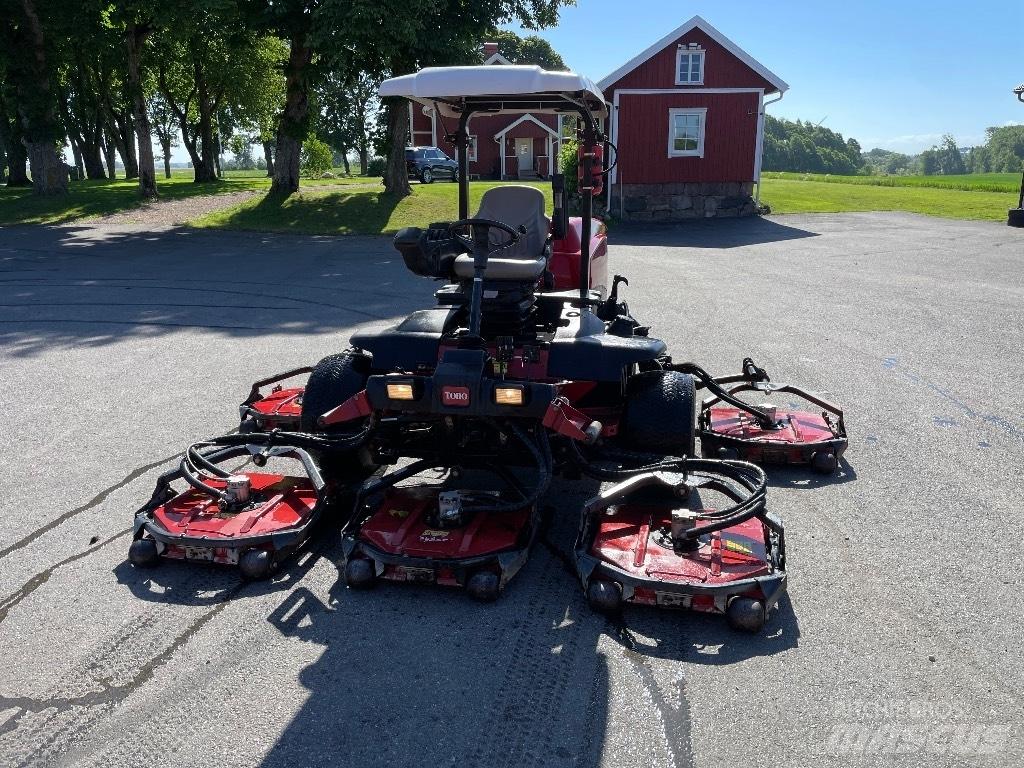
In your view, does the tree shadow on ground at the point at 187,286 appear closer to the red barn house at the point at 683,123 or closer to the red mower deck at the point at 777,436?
the red mower deck at the point at 777,436

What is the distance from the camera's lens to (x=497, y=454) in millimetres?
4383

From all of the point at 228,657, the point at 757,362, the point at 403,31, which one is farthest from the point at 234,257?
the point at 228,657

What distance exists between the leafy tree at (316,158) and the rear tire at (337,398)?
52.4 metres

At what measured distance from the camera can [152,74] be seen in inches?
1519

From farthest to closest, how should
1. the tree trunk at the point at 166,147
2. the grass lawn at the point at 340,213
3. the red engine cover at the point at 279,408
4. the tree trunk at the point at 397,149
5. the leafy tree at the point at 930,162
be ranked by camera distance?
the leafy tree at the point at 930,162, the tree trunk at the point at 166,147, the tree trunk at the point at 397,149, the grass lawn at the point at 340,213, the red engine cover at the point at 279,408

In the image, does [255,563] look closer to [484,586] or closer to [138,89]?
[484,586]

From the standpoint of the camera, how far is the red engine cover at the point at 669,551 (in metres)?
3.74

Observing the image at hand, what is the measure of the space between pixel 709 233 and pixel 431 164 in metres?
18.1

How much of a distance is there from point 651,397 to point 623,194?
773 inches

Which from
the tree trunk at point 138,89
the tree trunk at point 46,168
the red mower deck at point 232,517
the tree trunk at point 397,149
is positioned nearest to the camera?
the red mower deck at point 232,517

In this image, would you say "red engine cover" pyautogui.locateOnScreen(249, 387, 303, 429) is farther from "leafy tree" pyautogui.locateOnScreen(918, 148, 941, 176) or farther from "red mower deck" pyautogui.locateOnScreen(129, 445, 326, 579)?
"leafy tree" pyautogui.locateOnScreen(918, 148, 941, 176)

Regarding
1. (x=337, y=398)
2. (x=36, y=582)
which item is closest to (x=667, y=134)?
(x=337, y=398)

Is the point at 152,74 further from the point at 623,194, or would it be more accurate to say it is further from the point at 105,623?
the point at 105,623

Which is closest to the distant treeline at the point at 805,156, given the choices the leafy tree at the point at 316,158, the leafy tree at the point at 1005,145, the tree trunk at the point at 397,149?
the leafy tree at the point at 1005,145
